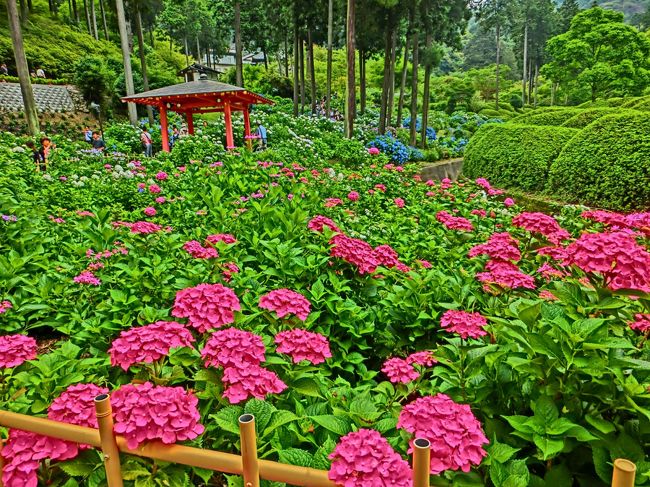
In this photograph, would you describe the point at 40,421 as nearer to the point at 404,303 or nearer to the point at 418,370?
the point at 418,370

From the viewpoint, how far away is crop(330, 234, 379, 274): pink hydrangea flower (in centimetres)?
254

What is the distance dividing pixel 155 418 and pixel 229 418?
31 centimetres

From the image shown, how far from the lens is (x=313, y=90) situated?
23.5 metres

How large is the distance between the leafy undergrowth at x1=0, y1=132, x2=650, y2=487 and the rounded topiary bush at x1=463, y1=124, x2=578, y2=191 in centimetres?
694

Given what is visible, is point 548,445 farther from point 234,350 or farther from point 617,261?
point 234,350

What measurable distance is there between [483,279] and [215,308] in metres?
1.42

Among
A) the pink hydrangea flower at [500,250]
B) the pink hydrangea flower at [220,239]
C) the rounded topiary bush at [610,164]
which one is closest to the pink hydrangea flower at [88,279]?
the pink hydrangea flower at [220,239]

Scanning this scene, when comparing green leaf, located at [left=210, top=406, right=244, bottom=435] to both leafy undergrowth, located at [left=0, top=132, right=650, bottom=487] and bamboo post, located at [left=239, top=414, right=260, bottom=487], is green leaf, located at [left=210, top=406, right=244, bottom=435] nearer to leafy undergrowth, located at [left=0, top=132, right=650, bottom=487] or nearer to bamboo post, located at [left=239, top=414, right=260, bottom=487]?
leafy undergrowth, located at [left=0, top=132, right=650, bottom=487]

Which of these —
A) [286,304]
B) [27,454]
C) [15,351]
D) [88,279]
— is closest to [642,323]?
[286,304]

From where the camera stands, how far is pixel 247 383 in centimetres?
140

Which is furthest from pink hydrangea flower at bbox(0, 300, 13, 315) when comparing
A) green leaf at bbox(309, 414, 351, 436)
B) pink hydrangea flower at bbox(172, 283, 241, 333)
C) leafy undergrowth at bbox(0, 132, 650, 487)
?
green leaf at bbox(309, 414, 351, 436)

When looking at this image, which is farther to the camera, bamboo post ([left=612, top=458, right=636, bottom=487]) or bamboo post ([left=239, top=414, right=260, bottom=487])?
bamboo post ([left=239, top=414, right=260, bottom=487])

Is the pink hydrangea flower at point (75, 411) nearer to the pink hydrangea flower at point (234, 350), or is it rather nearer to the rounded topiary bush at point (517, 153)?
the pink hydrangea flower at point (234, 350)

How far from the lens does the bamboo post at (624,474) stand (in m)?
0.87
